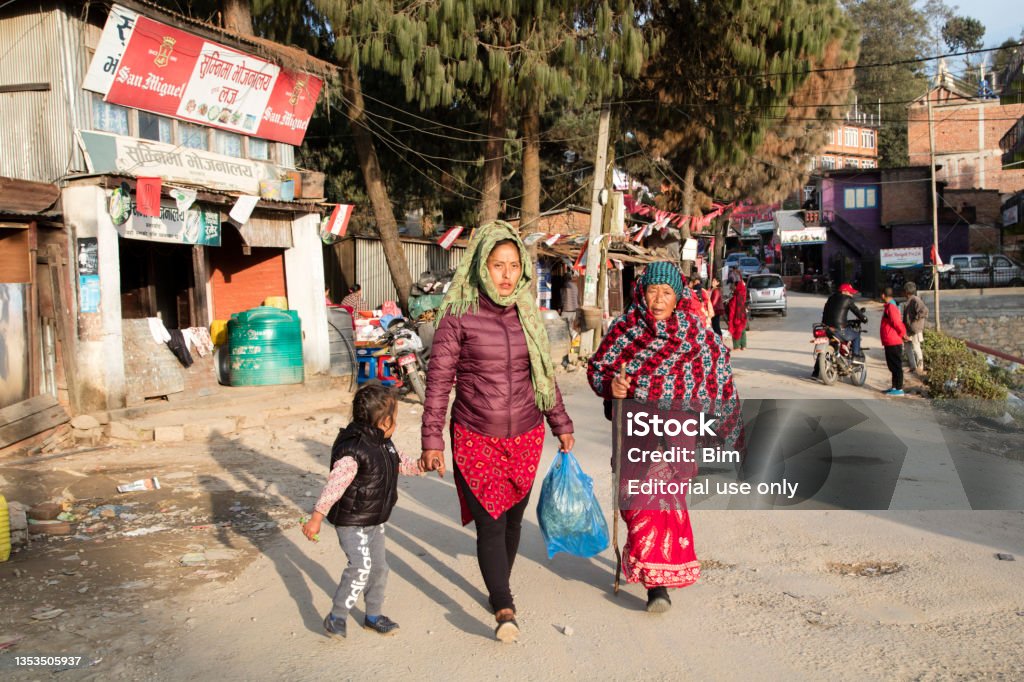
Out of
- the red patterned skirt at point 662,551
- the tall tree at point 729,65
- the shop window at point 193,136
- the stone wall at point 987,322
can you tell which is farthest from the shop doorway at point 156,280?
the stone wall at point 987,322

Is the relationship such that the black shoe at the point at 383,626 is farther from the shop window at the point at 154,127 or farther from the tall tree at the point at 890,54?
the tall tree at the point at 890,54

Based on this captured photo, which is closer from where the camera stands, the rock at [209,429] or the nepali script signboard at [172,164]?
the rock at [209,429]

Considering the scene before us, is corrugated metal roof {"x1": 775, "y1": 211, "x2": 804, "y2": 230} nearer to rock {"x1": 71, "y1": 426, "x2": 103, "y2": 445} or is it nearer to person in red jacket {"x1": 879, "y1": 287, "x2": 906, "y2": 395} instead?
person in red jacket {"x1": 879, "y1": 287, "x2": 906, "y2": 395}

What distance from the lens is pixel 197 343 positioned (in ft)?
38.0

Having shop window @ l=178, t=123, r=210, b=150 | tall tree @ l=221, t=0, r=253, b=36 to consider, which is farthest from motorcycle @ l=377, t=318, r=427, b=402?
tall tree @ l=221, t=0, r=253, b=36

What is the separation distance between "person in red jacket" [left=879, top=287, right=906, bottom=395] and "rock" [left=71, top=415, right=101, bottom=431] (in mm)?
10639

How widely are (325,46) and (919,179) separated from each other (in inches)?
1429

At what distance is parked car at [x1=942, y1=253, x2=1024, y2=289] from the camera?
36156mm

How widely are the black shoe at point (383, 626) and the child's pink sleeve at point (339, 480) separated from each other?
648mm

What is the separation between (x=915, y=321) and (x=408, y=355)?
8649 mm

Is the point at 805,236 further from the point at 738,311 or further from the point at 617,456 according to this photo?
the point at 617,456

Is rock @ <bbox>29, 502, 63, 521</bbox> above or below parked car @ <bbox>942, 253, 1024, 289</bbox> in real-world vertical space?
below

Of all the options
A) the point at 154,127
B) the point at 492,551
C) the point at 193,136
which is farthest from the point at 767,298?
the point at 492,551

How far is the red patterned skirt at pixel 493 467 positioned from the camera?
4.07 meters
